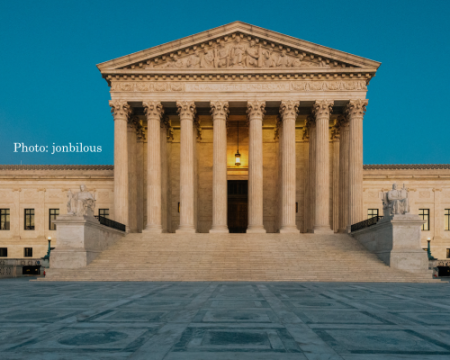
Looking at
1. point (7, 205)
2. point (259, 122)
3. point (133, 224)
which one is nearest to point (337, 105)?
point (259, 122)

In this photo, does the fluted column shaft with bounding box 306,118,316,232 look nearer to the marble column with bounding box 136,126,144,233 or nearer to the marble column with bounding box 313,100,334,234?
the marble column with bounding box 313,100,334,234

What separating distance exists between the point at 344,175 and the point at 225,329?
3787 cm

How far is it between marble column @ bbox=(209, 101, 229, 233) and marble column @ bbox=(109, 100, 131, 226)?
30.3 feet

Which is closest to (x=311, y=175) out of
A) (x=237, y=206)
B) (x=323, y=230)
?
(x=323, y=230)

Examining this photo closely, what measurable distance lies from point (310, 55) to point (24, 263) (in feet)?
114

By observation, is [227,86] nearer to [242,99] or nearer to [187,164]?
[242,99]

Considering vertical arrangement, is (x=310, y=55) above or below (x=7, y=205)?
above

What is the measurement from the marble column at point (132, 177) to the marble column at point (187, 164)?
666 centimetres

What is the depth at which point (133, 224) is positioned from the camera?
45.8m

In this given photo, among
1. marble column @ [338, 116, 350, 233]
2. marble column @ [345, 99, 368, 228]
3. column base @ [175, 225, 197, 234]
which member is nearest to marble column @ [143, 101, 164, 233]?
column base @ [175, 225, 197, 234]

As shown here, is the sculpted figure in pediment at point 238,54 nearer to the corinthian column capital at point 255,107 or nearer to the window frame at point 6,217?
the corinthian column capital at point 255,107

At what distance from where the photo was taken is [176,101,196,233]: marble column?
1652 inches

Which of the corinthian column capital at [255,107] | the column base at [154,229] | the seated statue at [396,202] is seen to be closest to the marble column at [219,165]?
the corinthian column capital at [255,107]

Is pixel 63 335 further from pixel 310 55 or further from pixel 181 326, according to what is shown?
pixel 310 55
